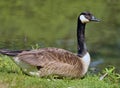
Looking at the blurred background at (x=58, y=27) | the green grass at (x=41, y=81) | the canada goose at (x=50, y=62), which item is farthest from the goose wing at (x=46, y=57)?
the blurred background at (x=58, y=27)

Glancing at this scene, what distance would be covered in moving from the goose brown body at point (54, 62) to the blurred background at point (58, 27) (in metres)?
4.91

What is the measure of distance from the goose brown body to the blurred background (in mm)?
4915

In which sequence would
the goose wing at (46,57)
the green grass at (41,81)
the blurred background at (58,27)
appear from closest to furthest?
the green grass at (41,81) → the goose wing at (46,57) → the blurred background at (58,27)

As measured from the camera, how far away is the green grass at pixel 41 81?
8172 mm

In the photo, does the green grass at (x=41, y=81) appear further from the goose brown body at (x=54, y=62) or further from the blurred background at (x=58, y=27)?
the blurred background at (x=58, y=27)

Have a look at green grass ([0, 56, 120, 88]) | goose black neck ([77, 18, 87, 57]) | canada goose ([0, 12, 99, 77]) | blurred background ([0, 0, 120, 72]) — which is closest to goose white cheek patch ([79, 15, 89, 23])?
goose black neck ([77, 18, 87, 57])

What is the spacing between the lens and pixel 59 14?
109 feet

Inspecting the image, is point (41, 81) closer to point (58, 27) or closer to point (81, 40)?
point (81, 40)

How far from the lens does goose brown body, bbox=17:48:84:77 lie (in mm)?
8766

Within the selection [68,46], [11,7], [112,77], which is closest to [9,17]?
[11,7]

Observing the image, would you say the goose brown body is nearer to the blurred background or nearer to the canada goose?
the canada goose

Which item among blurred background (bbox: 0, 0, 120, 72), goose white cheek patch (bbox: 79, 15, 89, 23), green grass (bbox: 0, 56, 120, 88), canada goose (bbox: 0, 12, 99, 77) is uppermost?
goose white cheek patch (bbox: 79, 15, 89, 23)

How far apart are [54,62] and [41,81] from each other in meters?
0.72

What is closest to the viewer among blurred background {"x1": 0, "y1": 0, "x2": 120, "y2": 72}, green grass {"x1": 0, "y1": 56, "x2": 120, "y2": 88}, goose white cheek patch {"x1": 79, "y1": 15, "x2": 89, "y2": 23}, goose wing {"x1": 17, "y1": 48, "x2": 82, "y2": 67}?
green grass {"x1": 0, "y1": 56, "x2": 120, "y2": 88}
